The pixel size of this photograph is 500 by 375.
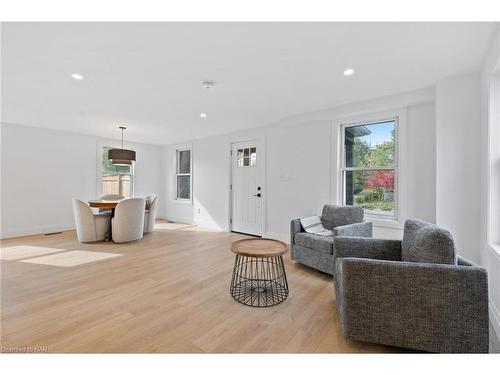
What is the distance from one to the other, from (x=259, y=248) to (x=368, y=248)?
101 centimetres

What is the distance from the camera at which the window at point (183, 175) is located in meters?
6.66

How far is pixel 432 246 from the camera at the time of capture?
1.58 metres

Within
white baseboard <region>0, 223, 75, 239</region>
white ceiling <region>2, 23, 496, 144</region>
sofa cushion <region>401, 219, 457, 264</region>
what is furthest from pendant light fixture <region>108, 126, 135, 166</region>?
sofa cushion <region>401, 219, 457, 264</region>

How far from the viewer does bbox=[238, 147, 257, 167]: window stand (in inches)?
201

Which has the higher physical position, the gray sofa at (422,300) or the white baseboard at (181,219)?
the gray sofa at (422,300)

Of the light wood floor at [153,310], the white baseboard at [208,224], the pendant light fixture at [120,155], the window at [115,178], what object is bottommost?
Answer: the light wood floor at [153,310]

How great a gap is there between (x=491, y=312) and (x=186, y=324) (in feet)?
8.38

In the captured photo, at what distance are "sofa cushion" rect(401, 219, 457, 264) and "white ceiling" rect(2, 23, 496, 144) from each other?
5.04 ft

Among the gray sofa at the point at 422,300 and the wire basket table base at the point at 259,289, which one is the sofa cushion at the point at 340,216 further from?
the gray sofa at the point at 422,300

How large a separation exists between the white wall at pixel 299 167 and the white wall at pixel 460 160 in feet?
1.22

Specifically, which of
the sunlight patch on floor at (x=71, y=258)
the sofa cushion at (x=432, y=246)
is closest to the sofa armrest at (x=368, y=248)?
the sofa cushion at (x=432, y=246)

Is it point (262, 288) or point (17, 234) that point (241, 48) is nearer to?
point (262, 288)
